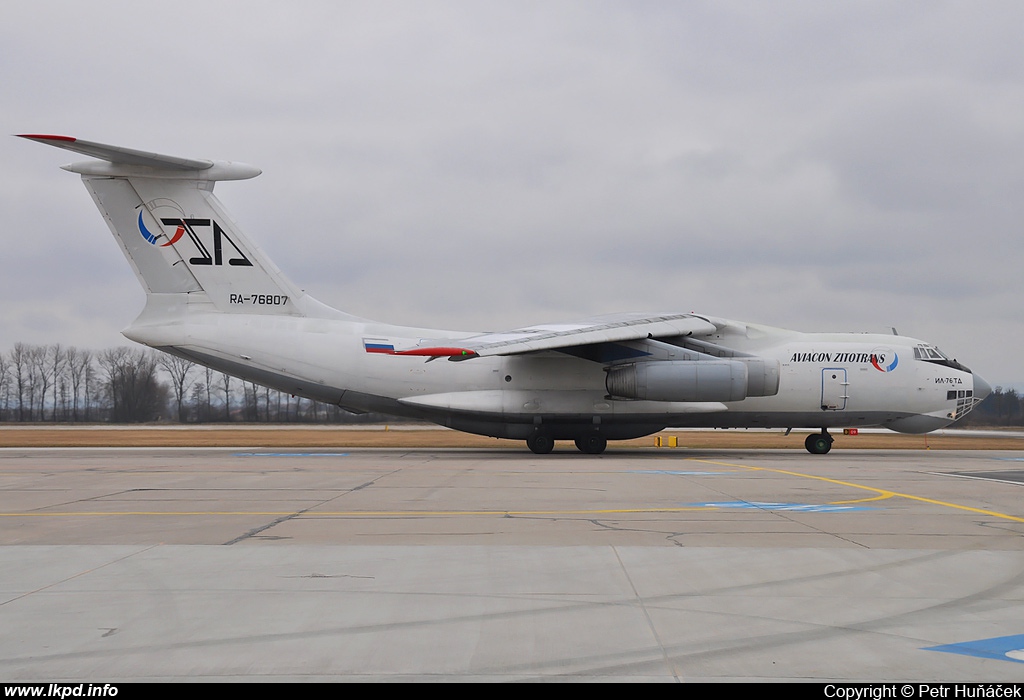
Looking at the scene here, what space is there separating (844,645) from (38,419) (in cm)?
8872

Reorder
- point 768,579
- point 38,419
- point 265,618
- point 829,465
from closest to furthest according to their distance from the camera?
1. point 265,618
2. point 768,579
3. point 829,465
4. point 38,419

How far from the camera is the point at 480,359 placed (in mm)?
22078

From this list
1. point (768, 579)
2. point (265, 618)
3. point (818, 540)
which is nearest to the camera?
A: point (265, 618)

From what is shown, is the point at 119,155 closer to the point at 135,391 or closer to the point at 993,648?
the point at 993,648

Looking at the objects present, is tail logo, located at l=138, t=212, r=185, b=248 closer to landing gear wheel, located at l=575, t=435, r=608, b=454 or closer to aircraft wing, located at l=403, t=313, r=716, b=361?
aircraft wing, located at l=403, t=313, r=716, b=361

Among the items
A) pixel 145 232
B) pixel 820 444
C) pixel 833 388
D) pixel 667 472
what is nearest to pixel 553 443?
pixel 667 472

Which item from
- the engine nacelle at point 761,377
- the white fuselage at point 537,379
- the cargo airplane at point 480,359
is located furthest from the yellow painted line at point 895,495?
the white fuselage at point 537,379

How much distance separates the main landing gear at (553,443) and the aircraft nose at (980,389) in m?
10.9

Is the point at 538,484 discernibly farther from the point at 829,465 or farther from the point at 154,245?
the point at 154,245

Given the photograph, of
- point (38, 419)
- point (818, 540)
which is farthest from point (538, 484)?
point (38, 419)

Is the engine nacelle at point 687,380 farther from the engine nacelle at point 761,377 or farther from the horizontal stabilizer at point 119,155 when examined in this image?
the horizontal stabilizer at point 119,155

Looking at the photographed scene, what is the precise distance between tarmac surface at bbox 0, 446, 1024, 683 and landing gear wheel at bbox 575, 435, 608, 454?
1056cm

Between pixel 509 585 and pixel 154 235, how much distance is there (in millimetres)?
18626

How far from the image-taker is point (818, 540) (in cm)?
790
